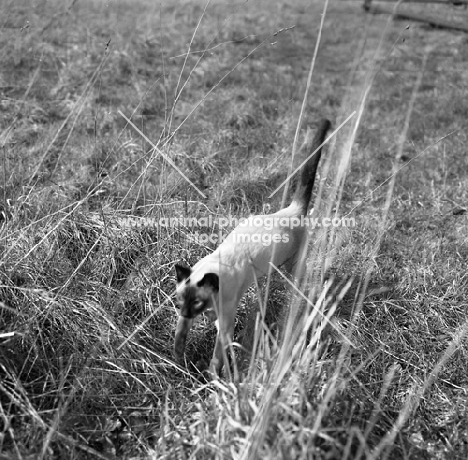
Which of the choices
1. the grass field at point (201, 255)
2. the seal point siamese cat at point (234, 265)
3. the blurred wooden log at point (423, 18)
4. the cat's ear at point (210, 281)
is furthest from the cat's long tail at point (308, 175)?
the blurred wooden log at point (423, 18)

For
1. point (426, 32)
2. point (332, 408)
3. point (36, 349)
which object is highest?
point (426, 32)

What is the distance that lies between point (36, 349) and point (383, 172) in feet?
9.57

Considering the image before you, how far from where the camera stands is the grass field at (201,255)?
6.53 ft

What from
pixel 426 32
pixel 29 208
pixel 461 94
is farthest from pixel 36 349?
pixel 426 32

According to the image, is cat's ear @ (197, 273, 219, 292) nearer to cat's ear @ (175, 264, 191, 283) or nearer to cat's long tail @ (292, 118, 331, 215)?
cat's ear @ (175, 264, 191, 283)

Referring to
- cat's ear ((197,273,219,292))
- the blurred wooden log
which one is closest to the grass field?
cat's ear ((197,273,219,292))

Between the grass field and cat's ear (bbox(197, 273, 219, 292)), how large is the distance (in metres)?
0.26

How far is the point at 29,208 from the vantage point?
117 inches

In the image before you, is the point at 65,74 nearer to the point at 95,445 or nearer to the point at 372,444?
the point at 95,445

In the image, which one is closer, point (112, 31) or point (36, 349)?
point (36, 349)

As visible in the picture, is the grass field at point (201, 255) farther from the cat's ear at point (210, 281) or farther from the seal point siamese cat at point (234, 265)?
the cat's ear at point (210, 281)

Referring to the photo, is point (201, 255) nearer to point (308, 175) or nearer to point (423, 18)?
point (308, 175)

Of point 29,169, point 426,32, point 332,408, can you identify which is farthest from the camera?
point 426,32

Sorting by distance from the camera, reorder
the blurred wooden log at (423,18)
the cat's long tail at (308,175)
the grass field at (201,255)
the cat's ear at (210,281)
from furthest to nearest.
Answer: the blurred wooden log at (423,18) → the cat's long tail at (308,175) → the cat's ear at (210,281) → the grass field at (201,255)
